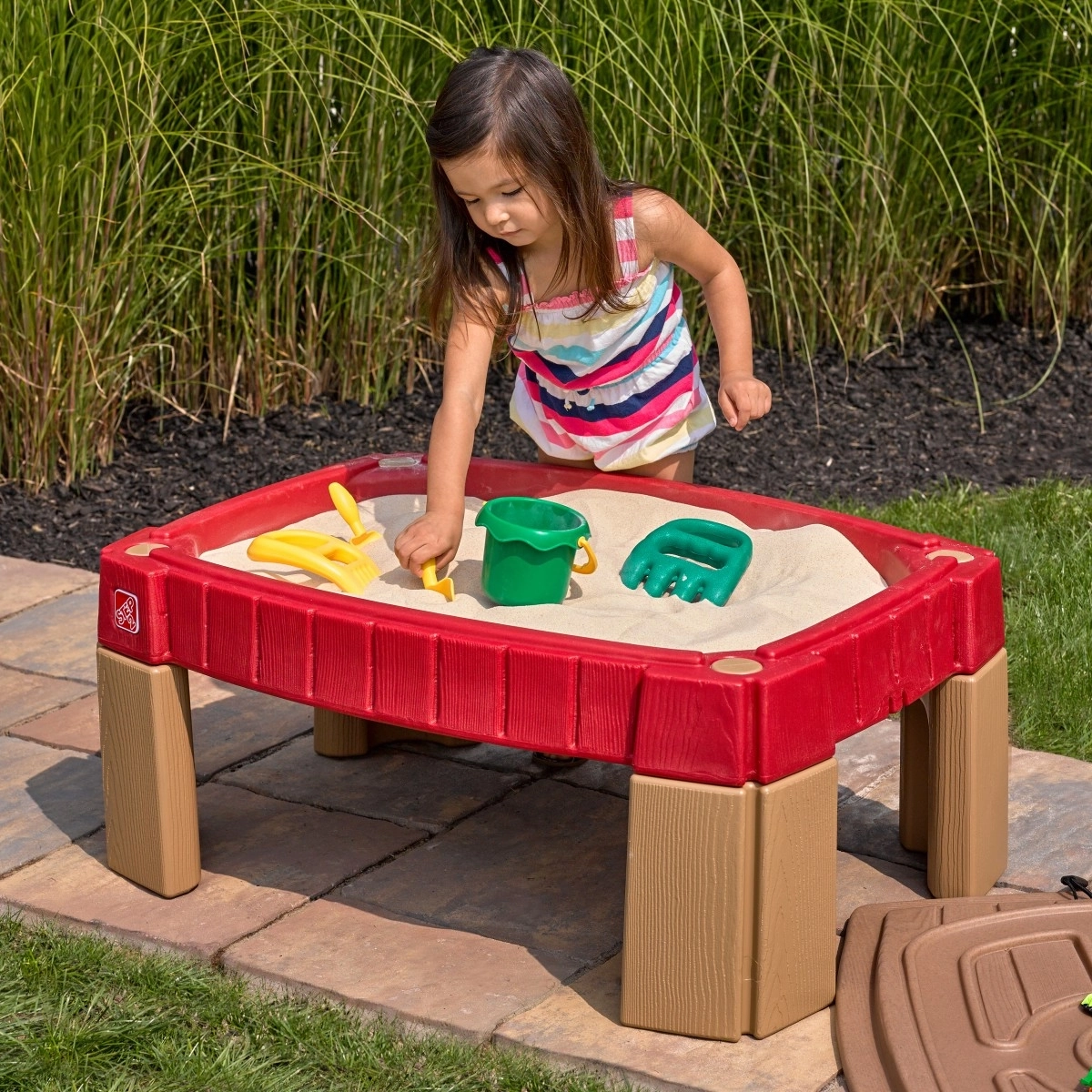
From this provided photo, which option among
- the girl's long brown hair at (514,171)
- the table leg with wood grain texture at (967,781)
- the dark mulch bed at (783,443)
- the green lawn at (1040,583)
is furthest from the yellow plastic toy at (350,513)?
the dark mulch bed at (783,443)

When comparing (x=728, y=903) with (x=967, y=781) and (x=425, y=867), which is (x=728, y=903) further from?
(x=425, y=867)

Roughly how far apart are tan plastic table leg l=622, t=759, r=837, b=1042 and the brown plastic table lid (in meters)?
0.10

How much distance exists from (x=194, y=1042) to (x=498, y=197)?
1298 millimetres

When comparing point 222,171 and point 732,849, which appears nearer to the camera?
point 732,849

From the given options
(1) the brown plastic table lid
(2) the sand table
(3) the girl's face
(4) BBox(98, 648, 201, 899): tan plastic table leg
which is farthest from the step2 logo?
(1) the brown plastic table lid

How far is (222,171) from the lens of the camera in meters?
4.17

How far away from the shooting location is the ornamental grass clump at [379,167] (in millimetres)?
3850

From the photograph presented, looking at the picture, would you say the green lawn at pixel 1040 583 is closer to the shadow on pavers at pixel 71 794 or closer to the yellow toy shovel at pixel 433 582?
the yellow toy shovel at pixel 433 582

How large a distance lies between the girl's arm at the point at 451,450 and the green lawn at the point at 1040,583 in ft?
3.73

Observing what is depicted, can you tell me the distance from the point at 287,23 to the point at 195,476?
117 cm

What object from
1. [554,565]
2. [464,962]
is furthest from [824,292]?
[464,962]

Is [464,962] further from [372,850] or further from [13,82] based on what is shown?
[13,82]

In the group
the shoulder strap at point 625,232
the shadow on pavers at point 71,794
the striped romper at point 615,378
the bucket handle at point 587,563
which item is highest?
the shoulder strap at point 625,232

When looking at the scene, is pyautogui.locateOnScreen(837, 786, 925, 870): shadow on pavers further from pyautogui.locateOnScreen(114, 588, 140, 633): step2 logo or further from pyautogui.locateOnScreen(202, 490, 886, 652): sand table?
pyautogui.locateOnScreen(114, 588, 140, 633): step2 logo
